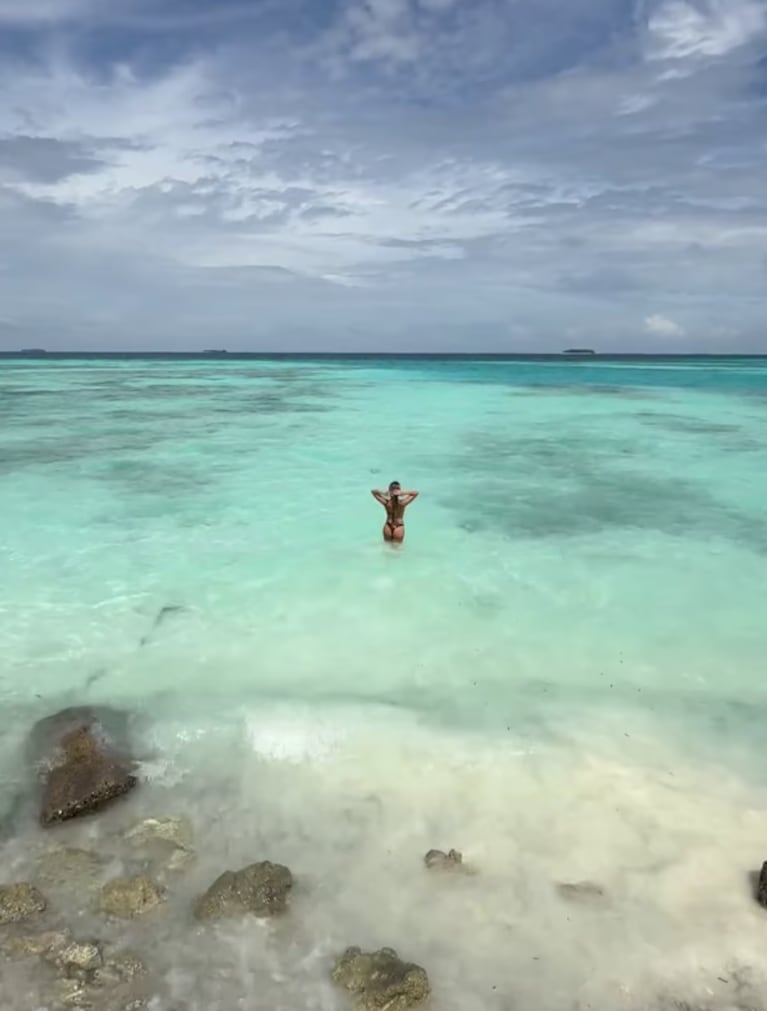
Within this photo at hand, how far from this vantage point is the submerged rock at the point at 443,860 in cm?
504

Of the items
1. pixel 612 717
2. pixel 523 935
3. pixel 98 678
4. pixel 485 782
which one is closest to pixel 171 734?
pixel 98 678

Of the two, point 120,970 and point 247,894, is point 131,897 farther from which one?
point 247,894

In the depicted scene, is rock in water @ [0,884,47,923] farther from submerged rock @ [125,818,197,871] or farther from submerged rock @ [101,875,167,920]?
submerged rock @ [125,818,197,871]

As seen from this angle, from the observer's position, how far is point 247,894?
4660mm

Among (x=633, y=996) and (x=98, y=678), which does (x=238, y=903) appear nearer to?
(x=633, y=996)

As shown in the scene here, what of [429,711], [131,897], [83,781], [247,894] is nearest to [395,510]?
[429,711]

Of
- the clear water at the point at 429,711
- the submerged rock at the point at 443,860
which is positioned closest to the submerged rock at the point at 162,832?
the clear water at the point at 429,711

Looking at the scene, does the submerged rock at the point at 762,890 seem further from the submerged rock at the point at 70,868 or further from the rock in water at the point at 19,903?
the rock in water at the point at 19,903

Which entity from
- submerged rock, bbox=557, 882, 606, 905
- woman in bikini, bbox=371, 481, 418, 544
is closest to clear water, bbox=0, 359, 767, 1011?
submerged rock, bbox=557, 882, 606, 905

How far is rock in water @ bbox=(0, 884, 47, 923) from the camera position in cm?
442

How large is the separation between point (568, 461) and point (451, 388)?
34.0 meters

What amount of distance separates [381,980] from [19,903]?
86.3 inches

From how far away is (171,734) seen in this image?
6.68 m

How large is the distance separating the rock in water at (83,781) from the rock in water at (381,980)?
226cm
